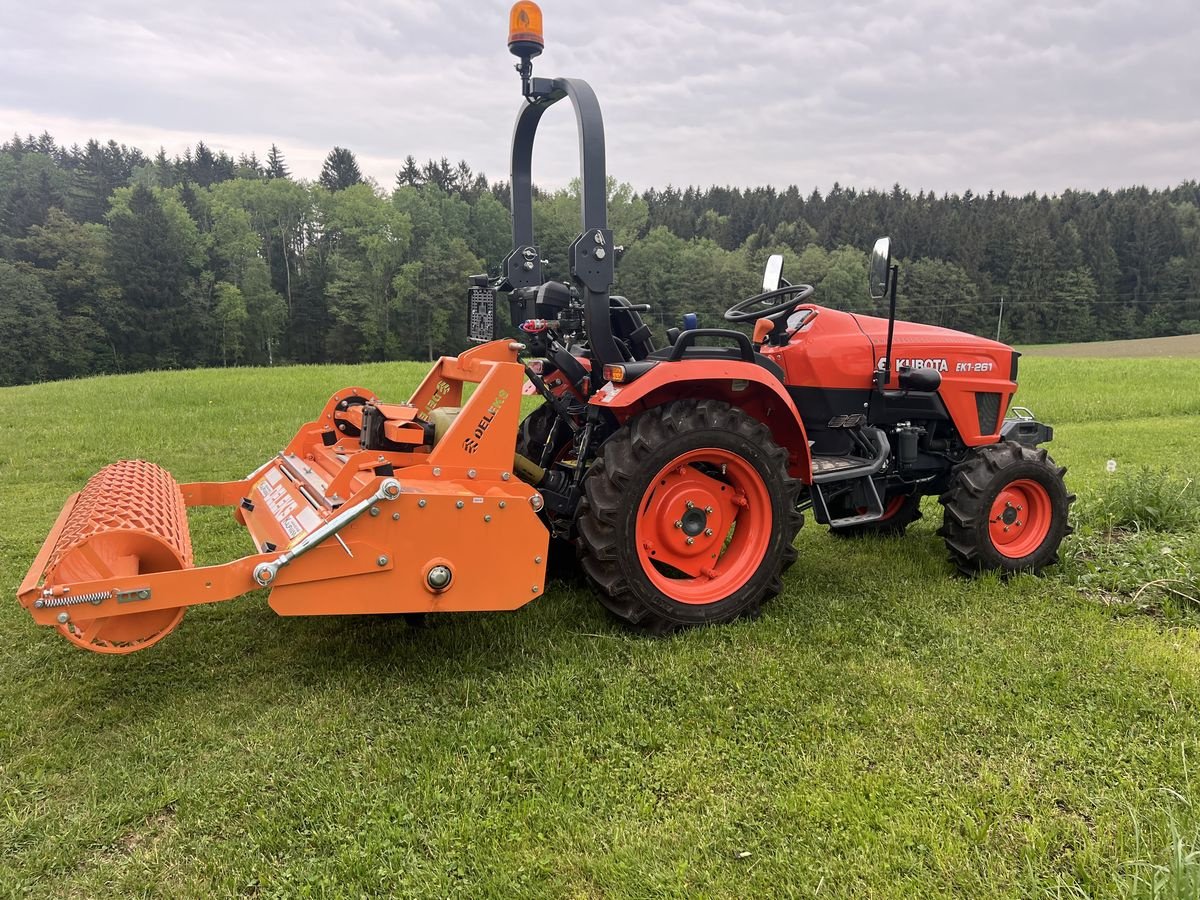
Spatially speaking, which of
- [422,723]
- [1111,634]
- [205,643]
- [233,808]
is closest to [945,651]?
[1111,634]

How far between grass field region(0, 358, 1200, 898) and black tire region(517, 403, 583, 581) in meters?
0.25

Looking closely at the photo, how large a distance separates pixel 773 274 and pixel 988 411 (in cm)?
164

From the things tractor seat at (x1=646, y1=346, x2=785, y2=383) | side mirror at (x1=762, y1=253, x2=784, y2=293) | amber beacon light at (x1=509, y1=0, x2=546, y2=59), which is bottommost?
tractor seat at (x1=646, y1=346, x2=785, y2=383)

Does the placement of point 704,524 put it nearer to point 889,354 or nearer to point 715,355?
point 715,355

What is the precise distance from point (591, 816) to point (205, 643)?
2.23m

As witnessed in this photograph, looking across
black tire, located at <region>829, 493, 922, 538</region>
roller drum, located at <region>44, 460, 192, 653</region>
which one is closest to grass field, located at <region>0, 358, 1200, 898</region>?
roller drum, located at <region>44, 460, 192, 653</region>

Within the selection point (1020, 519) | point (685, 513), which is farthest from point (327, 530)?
point (1020, 519)

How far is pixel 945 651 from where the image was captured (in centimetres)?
348

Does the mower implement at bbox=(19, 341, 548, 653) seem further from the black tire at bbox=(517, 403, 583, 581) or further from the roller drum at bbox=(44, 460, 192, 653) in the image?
the black tire at bbox=(517, 403, 583, 581)

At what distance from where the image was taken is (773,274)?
4938 millimetres

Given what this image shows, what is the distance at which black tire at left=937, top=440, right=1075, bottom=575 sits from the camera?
170 inches

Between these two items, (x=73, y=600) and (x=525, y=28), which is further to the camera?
(x=525, y=28)

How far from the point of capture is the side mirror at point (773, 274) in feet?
16.0

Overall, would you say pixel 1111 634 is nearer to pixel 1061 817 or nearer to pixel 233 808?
pixel 1061 817
